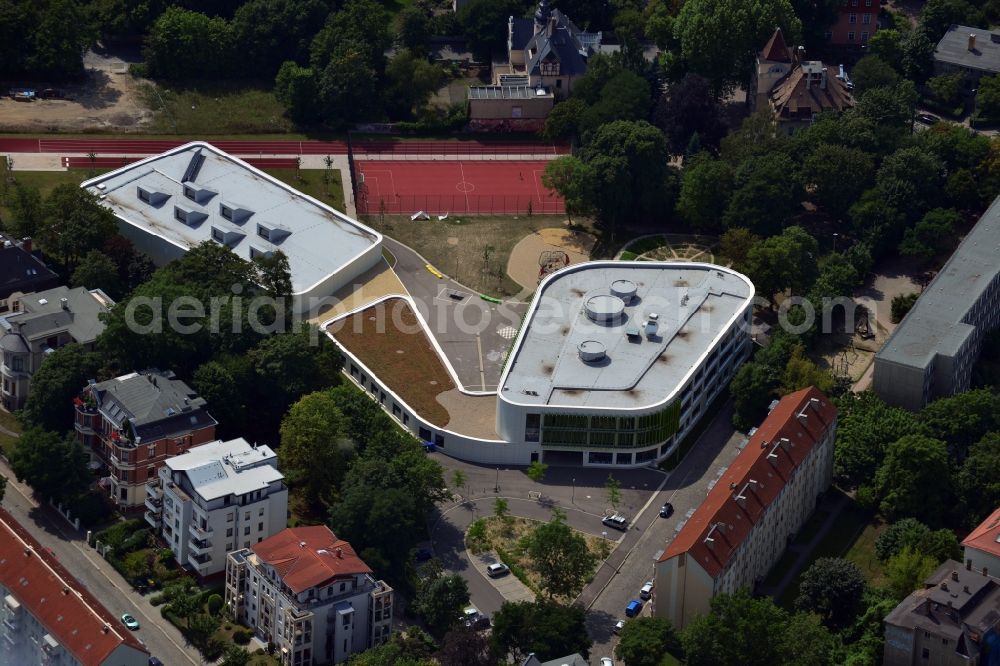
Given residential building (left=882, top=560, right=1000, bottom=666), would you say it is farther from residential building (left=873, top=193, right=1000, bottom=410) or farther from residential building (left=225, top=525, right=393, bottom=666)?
residential building (left=225, top=525, right=393, bottom=666)

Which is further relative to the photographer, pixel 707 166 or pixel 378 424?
pixel 707 166

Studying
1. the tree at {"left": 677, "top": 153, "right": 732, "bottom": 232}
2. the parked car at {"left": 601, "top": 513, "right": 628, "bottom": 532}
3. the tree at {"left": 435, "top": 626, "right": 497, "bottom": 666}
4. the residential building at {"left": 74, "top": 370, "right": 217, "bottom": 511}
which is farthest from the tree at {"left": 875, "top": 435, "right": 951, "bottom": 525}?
the residential building at {"left": 74, "top": 370, "right": 217, "bottom": 511}

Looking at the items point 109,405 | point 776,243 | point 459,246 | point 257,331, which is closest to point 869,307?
point 776,243

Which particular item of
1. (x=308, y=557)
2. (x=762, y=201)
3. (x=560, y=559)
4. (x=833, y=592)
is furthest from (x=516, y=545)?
(x=762, y=201)

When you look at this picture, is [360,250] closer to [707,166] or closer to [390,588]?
[707,166]

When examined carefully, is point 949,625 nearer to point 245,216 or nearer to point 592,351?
point 592,351

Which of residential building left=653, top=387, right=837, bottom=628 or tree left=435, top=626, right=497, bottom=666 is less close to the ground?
residential building left=653, top=387, right=837, bottom=628
